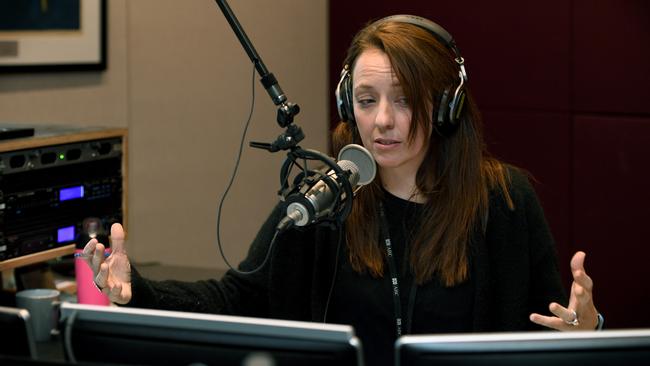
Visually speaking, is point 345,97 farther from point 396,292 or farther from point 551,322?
point 551,322

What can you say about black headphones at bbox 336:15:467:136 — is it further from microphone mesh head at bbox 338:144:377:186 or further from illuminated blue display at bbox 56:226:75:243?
illuminated blue display at bbox 56:226:75:243

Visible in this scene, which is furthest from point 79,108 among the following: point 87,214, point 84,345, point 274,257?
point 84,345

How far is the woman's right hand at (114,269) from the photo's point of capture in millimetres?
1703

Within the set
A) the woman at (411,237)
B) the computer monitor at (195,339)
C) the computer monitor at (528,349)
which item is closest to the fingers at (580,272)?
the woman at (411,237)

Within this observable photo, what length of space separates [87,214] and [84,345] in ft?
3.43

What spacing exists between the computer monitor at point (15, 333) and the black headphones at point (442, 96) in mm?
932

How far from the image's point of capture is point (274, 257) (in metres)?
2.08

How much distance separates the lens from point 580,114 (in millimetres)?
3752

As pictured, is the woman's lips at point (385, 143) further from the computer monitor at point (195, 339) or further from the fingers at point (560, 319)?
the computer monitor at point (195, 339)

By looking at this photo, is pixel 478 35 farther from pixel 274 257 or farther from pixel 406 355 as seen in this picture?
pixel 406 355

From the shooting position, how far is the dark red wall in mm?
3637

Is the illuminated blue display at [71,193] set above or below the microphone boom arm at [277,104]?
below

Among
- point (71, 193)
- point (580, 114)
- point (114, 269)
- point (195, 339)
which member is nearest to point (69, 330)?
point (195, 339)

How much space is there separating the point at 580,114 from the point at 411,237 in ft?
6.15
